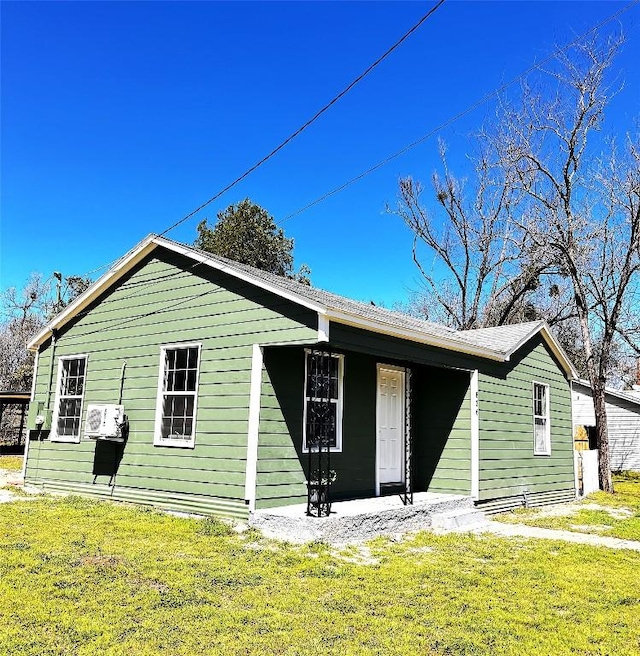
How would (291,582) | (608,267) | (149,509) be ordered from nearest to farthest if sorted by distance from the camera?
(291,582), (149,509), (608,267)

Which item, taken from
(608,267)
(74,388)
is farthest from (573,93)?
(74,388)

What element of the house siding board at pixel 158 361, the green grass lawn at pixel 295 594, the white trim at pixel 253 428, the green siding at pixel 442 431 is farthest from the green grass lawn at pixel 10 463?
the green siding at pixel 442 431

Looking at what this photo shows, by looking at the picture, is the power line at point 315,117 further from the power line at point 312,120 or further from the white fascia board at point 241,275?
the white fascia board at point 241,275

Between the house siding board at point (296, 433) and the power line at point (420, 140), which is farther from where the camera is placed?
the power line at point (420, 140)

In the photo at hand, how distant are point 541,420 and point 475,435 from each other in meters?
3.08

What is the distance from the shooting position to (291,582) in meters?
5.10

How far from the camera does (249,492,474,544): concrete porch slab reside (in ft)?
22.0

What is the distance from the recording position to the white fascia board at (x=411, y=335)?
721 cm

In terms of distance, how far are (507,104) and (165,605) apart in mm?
17758

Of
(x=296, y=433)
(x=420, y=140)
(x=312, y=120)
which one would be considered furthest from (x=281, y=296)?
(x=420, y=140)

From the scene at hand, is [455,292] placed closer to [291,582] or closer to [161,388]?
[161,388]

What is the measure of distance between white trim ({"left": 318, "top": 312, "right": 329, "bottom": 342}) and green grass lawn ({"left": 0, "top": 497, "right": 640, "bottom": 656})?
7.98ft

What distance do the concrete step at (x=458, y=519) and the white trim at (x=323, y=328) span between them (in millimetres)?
3392

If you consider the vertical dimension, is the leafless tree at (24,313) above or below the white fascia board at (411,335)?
above
